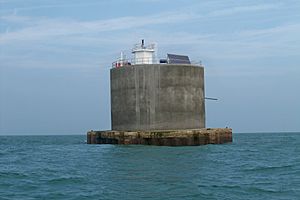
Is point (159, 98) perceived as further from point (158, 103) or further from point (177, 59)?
point (177, 59)

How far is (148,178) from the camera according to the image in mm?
15305

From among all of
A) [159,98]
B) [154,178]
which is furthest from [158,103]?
[154,178]

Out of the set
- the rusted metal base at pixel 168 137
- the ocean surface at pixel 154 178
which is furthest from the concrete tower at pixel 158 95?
the ocean surface at pixel 154 178

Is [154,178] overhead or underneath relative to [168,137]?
underneath

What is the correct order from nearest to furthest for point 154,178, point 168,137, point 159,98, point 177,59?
point 154,178 → point 168,137 → point 159,98 → point 177,59

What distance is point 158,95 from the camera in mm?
30078

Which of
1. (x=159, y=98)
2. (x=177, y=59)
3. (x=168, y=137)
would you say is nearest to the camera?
(x=168, y=137)

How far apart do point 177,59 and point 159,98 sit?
10.7ft

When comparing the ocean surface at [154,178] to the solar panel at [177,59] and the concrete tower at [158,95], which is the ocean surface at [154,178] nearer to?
the concrete tower at [158,95]

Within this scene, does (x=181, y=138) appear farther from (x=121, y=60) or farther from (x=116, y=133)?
(x=121, y=60)

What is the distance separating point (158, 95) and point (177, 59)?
10.3 ft

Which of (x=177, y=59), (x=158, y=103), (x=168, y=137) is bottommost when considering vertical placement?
(x=168, y=137)

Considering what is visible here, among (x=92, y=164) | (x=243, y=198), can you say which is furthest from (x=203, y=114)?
(x=243, y=198)

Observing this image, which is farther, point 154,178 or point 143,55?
point 143,55
